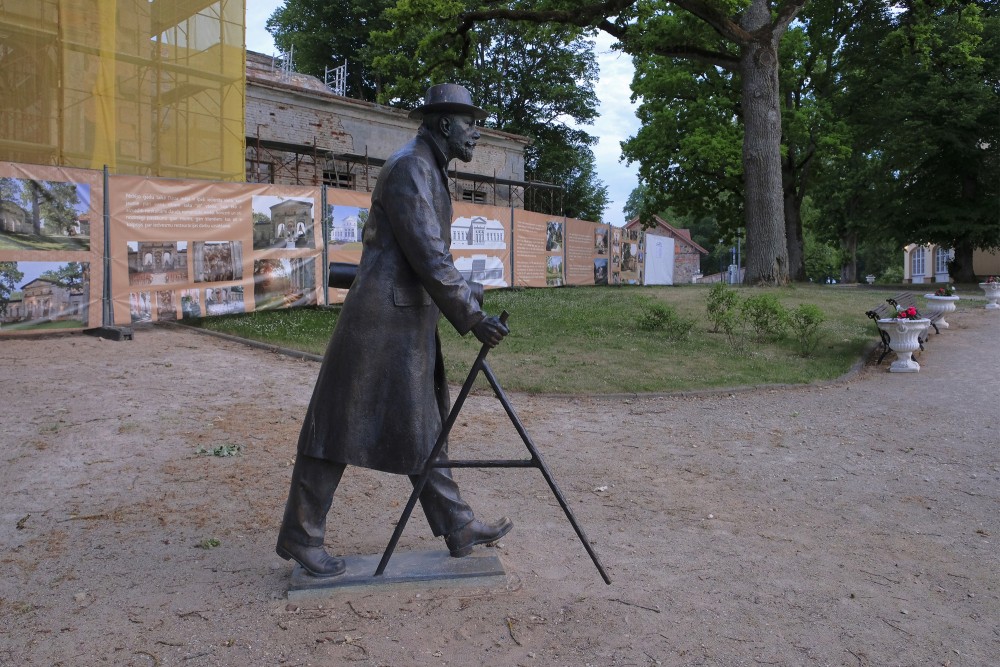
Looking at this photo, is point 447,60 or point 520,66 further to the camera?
point 520,66

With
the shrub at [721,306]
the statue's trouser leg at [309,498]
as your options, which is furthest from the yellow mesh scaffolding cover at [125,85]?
the statue's trouser leg at [309,498]

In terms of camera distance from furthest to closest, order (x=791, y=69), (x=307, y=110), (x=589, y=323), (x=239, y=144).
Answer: (x=791, y=69) → (x=307, y=110) → (x=239, y=144) → (x=589, y=323)

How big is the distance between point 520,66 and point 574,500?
42318mm

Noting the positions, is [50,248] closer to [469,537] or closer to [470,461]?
[469,537]

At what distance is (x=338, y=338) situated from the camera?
3.17 m

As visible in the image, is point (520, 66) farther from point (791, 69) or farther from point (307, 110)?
point (307, 110)

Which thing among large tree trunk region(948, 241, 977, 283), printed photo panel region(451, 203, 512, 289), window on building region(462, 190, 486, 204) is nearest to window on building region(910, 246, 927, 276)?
large tree trunk region(948, 241, 977, 283)

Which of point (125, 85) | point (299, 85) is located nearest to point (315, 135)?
point (299, 85)

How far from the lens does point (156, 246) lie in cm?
1077

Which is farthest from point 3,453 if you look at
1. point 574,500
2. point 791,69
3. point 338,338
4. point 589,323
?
point 791,69

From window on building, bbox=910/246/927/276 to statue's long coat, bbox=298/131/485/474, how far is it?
248 feet

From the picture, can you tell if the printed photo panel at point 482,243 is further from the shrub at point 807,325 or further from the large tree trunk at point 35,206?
the large tree trunk at point 35,206

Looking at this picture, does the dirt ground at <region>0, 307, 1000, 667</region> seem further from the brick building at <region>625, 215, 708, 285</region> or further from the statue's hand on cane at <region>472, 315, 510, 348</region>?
the brick building at <region>625, 215, 708, 285</region>

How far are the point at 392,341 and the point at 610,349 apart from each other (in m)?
7.87
